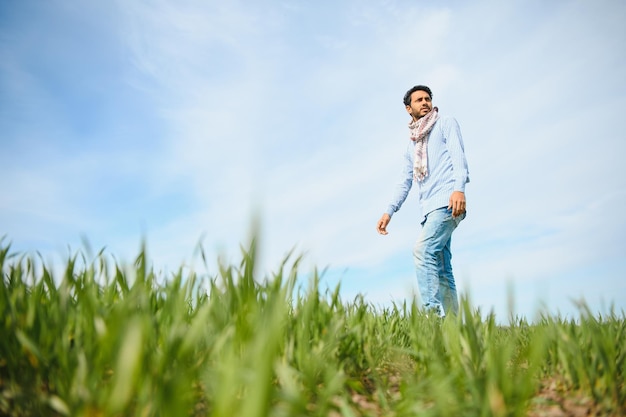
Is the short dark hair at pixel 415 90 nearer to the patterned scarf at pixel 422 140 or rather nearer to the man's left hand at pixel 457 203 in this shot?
the patterned scarf at pixel 422 140

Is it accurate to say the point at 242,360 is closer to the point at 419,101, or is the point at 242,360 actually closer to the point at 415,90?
the point at 419,101

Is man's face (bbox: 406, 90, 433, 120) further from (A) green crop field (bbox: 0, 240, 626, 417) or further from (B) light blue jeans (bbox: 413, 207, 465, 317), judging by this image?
(A) green crop field (bbox: 0, 240, 626, 417)

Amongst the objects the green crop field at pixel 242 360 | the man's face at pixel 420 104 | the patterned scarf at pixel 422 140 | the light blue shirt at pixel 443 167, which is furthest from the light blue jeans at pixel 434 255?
the green crop field at pixel 242 360

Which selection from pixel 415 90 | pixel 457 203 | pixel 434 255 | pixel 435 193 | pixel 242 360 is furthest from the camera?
pixel 415 90

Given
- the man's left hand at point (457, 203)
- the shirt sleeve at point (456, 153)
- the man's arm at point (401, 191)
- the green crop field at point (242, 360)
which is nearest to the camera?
the green crop field at point (242, 360)

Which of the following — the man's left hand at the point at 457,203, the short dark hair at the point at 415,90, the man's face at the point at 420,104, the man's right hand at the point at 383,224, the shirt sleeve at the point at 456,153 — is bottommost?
the man's left hand at the point at 457,203

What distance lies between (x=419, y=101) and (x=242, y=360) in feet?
14.1

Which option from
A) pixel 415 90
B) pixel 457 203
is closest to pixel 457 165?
pixel 457 203

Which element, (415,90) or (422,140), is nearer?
(422,140)

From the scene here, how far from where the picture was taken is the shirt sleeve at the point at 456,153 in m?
4.22

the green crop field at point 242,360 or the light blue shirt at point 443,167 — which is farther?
the light blue shirt at point 443,167

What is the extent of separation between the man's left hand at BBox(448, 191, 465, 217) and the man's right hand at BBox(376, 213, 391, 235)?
1052 millimetres

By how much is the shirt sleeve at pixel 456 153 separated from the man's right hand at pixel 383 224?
3.35 ft

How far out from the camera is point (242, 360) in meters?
1.40
